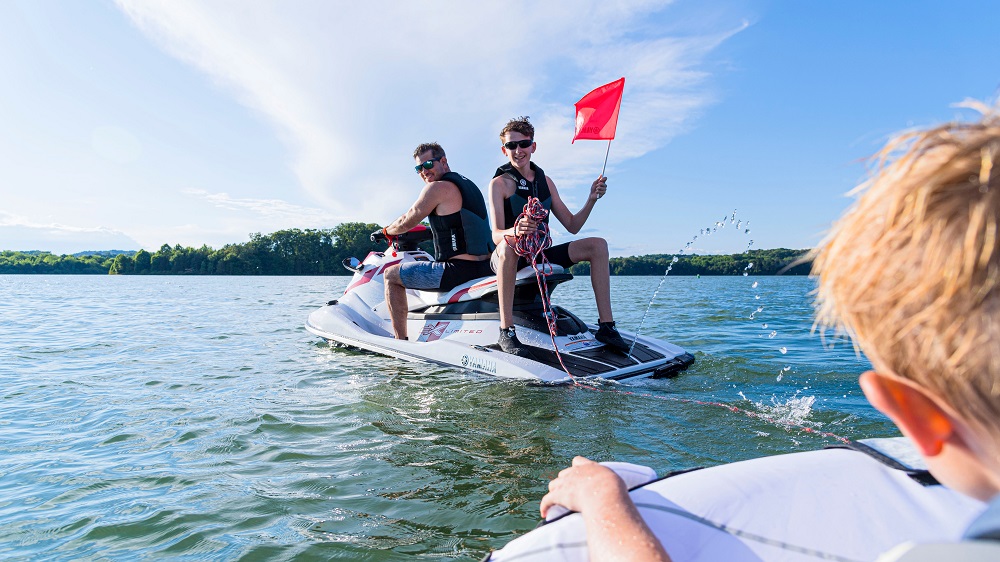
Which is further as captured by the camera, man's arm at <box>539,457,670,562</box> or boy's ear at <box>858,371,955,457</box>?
man's arm at <box>539,457,670,562</box>

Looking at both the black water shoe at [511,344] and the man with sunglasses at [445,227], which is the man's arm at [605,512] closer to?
the black water shoe at [511,344]

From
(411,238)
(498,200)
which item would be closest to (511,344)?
(498,200)

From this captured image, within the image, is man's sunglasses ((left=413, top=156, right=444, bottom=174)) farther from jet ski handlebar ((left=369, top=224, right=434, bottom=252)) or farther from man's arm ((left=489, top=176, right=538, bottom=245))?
jet ski handlebar ((left=369, top=224, right=434, bottom=252))

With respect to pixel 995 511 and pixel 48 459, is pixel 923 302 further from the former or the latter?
pixel 48 459

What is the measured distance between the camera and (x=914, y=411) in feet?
2.35

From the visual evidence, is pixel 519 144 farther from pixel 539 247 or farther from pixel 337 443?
pixel 337 443

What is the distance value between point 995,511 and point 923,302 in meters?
0.22

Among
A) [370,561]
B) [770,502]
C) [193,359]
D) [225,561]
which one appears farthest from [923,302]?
[193,359]

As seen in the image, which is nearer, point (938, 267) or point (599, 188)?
point (938, 267)

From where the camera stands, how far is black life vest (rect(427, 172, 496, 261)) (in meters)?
6.02

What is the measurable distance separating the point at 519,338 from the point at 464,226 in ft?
4.68

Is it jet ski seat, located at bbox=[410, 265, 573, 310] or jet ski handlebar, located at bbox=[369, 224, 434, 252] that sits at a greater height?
jet ski handlebar, located at bbox=[369, 224, 434, 252]

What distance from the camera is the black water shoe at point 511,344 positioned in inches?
199

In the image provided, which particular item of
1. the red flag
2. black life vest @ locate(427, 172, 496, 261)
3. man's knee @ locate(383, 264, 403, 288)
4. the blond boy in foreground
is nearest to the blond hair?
the blond boy in foreground
